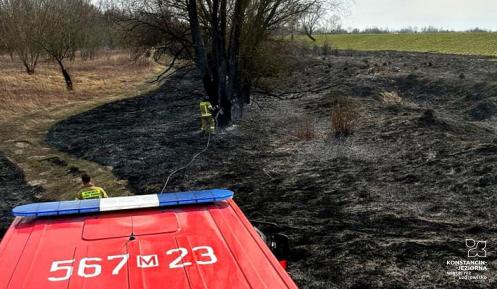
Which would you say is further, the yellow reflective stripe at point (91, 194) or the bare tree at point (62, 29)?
the bare tree at point (62, 29)

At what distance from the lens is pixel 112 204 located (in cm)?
450

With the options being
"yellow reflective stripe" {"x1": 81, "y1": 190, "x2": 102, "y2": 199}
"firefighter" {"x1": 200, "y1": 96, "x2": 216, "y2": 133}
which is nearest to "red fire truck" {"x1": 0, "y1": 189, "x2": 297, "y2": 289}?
"yellow reflective stripe" {"x1": 81, "y1": 190, "x2": 102, "y2": 199}

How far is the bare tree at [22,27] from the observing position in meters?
35.3

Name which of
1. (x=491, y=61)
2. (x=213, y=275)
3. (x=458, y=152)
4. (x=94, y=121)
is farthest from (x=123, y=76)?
(x=213, y=275)

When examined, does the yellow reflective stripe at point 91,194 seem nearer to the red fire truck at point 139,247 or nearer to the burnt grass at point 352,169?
the burnt grass at point 352,169

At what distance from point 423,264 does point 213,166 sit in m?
8.43

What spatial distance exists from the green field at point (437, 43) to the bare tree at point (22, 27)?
26770 mm

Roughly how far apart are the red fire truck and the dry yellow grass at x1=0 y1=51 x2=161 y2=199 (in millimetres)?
9596

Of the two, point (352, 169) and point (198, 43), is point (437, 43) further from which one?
point (352, 169)

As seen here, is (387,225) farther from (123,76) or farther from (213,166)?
(123,76)

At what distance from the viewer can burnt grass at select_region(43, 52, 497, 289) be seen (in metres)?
8.57

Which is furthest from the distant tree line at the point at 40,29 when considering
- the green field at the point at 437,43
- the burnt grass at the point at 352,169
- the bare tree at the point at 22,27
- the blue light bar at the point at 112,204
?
the blue light bar at the point at 112,204

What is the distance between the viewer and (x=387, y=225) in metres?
9.80

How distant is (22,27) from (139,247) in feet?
120
